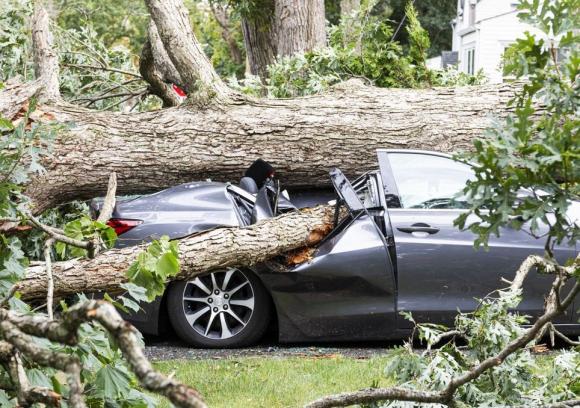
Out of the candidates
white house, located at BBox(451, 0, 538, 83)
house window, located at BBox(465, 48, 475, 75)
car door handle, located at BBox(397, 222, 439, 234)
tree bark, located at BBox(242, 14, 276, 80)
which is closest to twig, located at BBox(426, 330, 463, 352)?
car door handle, located at BBox(397, 222, 439, 234)

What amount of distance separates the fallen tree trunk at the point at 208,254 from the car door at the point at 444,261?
2.26 feet

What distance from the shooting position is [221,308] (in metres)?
7.36

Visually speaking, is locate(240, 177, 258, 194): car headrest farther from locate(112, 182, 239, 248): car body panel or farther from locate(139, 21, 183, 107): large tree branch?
locate(139, 21, 183, 107): large tree branch

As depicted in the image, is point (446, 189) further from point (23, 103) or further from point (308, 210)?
point (23, 103)

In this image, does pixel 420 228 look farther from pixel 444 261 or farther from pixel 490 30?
pixel 490 30

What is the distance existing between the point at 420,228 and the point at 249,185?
1466 mm

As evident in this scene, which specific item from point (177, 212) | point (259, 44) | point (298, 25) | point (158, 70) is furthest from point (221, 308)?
point (259, 44)

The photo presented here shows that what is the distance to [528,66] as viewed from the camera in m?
2.66

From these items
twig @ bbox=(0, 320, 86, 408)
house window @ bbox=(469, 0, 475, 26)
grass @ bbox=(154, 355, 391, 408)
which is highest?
house window @ bbox=(469, 0, 475, 26)

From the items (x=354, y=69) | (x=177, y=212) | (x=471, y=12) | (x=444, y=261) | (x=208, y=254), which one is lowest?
(x=444, y=261)

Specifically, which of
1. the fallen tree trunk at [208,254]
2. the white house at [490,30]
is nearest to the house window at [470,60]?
the white house at [490,30]

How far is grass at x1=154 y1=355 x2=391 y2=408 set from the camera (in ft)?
19.5

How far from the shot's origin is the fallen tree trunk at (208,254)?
586cm

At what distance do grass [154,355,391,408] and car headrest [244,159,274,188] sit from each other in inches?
61.2
